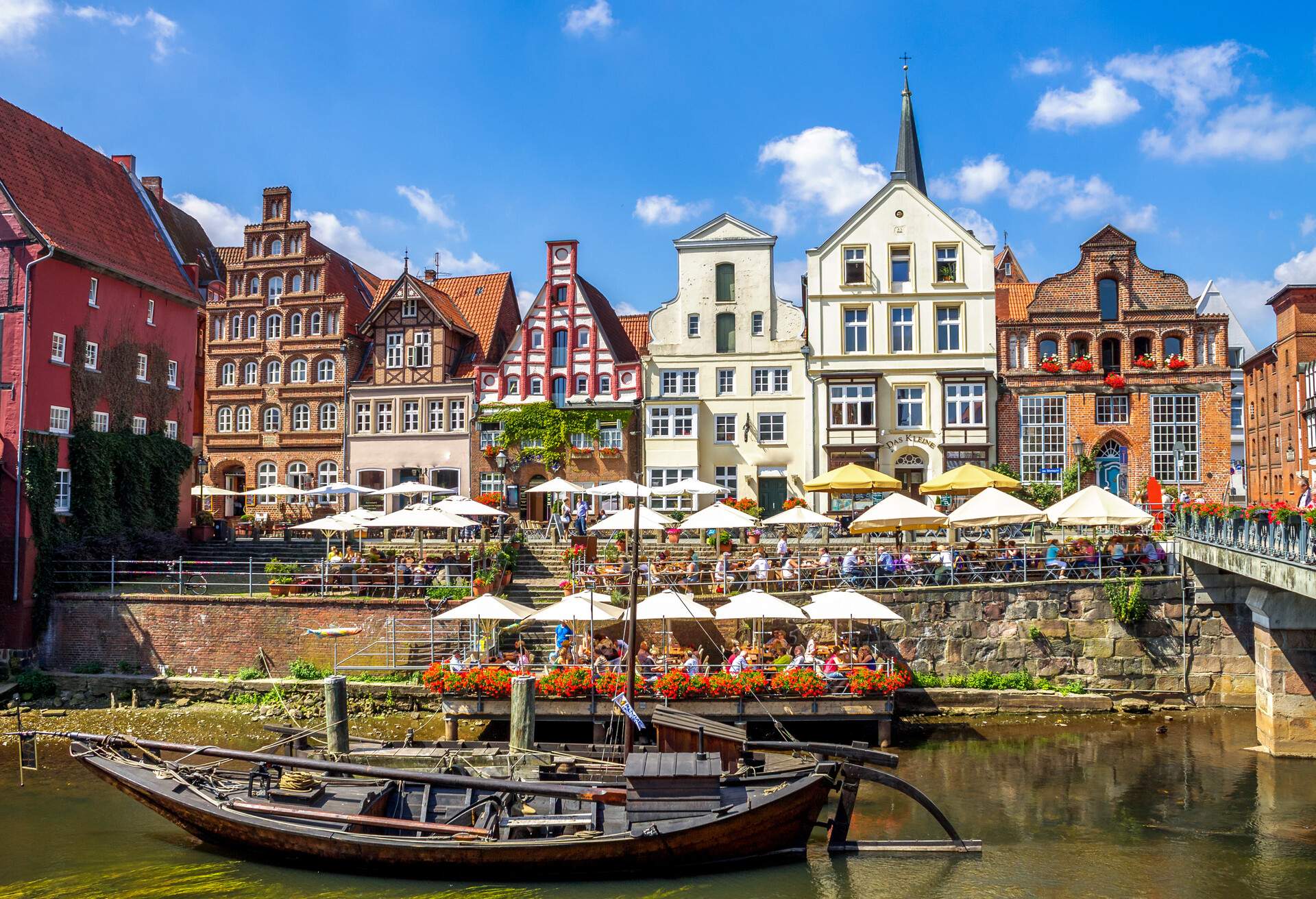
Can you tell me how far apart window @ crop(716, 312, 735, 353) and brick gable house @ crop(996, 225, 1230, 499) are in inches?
383

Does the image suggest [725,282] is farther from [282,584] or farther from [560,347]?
[282,584]

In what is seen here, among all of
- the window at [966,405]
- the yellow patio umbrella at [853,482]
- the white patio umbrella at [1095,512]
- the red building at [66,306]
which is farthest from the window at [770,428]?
the red building at [66,306]

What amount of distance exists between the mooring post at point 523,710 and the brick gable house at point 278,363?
2564cm

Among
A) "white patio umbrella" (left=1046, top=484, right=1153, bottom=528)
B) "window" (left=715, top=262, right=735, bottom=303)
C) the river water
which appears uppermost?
"window" (left=715, top=262, right=735, bottom=303)

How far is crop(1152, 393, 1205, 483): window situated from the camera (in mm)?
38125

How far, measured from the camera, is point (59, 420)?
30844 millimetres

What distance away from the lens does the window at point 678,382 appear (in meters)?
39.9

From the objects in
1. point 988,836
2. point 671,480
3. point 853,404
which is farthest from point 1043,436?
point 988,836

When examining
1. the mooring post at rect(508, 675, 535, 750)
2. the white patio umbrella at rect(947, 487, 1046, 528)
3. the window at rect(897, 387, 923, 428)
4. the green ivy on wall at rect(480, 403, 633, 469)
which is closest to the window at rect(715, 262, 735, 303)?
the green ivy on wall at rect(480, 403, 633, 469)

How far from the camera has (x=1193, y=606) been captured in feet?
84.2

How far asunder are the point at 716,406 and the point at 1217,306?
3514 cm

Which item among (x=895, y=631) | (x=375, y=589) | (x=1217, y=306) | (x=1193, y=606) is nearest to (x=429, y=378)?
(x=375, y=589)

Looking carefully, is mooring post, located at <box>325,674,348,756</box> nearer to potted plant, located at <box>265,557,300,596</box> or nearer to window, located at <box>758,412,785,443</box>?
potted plant, located at <box>265,557,300,596</box>

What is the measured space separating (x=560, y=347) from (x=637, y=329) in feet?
18.8
